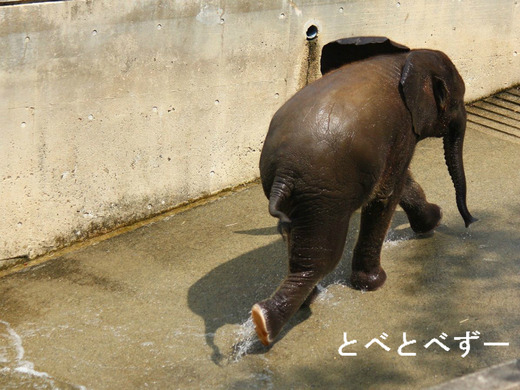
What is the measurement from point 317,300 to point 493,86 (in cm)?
437

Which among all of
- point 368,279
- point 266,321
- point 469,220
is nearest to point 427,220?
point 469,220

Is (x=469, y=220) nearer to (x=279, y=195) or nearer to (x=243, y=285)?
(x=243, y=285)

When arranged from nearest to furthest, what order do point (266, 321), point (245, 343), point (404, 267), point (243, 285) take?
Result: point (266, 321) < point (245, 343) < point (243, 285) < point (404, 267)

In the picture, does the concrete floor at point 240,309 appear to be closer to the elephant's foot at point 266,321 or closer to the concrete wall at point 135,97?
the elephant's foot at point 266,321

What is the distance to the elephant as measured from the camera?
4.76 metres

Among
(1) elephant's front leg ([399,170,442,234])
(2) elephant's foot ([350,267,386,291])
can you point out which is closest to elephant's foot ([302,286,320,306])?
(2) elephant's foot ([350,267,386,291])

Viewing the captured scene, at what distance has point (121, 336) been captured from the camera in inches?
214

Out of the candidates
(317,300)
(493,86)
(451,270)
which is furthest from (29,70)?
(493,86)

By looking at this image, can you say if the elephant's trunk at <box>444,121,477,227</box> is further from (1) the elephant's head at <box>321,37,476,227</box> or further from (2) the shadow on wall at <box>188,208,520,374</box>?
(2) the shadow on wall at <box>188,208,520,374</box>

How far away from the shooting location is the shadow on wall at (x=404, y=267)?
5.57 m

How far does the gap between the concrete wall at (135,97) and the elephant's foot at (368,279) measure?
2.05 metres

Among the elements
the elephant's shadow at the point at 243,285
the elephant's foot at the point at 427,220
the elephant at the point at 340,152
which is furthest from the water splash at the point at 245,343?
the elephant's foot at the point at 427,220

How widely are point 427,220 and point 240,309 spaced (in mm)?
1680

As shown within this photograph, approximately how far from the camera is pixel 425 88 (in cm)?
546
